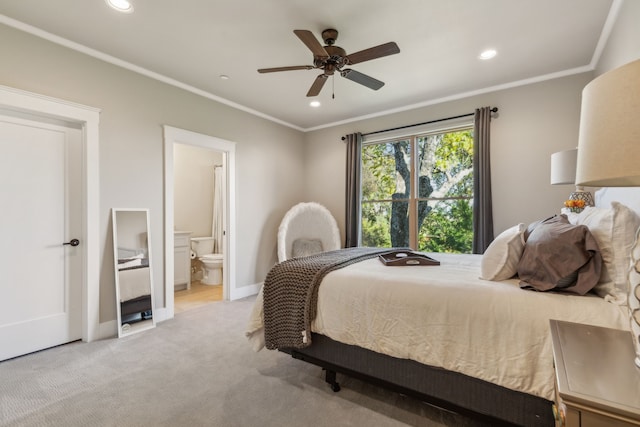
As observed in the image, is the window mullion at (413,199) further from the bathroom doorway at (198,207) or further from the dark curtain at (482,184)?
the bathroom doorway at (198,207)

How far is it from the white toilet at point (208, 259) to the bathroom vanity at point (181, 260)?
0.32 metres

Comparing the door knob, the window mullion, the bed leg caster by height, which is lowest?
the bed leg caster

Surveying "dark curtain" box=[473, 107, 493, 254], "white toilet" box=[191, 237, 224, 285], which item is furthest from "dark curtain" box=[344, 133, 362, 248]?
"white toilet" box=[191, 237, 224, 285]

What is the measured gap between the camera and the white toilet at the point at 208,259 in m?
5.08

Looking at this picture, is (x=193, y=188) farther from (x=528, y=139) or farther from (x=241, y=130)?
(x=528, y=139)

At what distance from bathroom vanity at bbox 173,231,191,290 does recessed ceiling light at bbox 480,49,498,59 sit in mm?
4773

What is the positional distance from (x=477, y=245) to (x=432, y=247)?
671mm

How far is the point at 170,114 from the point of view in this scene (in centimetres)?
Answer: 350

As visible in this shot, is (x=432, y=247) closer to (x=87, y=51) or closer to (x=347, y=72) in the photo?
(x=347, y=72)

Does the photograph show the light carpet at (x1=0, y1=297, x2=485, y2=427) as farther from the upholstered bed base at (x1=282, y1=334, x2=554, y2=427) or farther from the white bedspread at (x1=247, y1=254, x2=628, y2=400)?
the white bedspread at (x1=247, y1=254, x2=628, y2=400)

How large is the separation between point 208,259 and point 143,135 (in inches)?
97.1

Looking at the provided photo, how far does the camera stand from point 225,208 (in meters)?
4.22

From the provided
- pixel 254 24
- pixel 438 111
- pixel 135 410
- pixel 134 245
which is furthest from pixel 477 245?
pixel 134 245

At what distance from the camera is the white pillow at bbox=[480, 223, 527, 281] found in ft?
5.51
